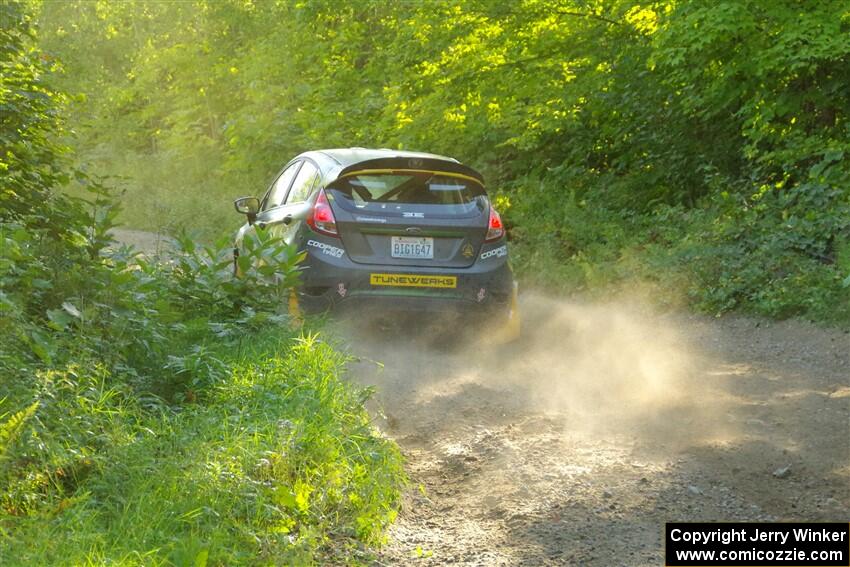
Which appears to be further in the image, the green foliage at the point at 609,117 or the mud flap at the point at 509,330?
the green foliage at the point at 609,117

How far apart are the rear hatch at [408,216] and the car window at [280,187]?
5.05ft

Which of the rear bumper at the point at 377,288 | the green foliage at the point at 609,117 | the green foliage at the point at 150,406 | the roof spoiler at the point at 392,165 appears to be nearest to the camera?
the green foliage at the point at 150,406

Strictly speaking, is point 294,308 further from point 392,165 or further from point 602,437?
point 602,437

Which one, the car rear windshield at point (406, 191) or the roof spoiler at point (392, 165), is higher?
the roof spoiler at point (392, 165)

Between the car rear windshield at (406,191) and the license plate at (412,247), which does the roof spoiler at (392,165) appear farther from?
the license plate at (412,247)

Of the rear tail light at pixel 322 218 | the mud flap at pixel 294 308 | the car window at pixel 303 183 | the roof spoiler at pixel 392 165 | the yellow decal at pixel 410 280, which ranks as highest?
the roof spoiler at pixel 392 165

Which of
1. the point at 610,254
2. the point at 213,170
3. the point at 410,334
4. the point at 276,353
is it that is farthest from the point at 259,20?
the point at 276,353

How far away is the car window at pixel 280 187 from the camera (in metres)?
11.0

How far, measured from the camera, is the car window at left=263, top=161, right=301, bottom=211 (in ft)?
36.1

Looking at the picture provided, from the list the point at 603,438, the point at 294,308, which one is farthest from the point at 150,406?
the point at 294,308

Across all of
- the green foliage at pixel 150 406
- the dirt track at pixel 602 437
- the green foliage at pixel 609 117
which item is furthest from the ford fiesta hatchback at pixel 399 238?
the green foliage at pixel 609 117

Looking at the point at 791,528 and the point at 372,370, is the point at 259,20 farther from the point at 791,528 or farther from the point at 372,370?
the point at 791,528

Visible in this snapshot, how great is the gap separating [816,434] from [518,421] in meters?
1.81

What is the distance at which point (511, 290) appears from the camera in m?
9.98
